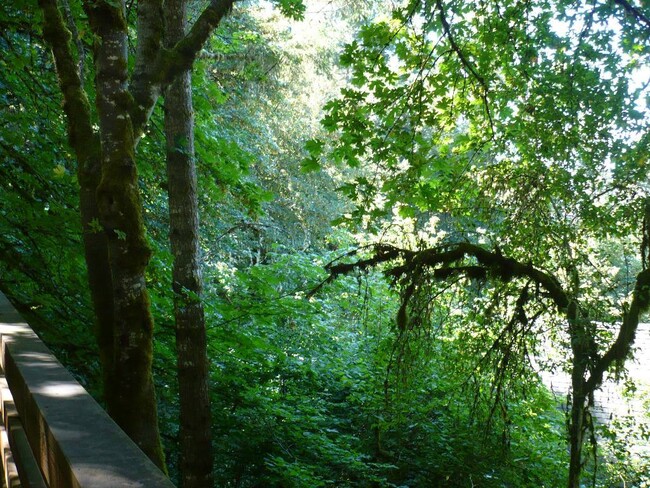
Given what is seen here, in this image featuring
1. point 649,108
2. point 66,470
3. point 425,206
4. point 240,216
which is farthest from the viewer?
point 240,216

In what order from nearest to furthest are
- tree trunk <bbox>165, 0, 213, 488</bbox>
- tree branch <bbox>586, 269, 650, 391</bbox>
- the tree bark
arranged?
the tree bark, tree branch <bbox>586, 269, 650, 391</bbox>, tree trunk <bbox>165, 0, 213, 488</bbox>

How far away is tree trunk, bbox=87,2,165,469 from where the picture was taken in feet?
11.7

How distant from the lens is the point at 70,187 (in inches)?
222

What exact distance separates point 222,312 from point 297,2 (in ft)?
11.0

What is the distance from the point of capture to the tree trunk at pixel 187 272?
5.64 meters

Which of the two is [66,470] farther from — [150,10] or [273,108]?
[273,108]

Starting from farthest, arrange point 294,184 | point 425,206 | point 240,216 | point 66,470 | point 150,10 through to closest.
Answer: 1. point 294,184
2. point 240,216
3. point 425,206
4. point 150,10
5. point 66,470

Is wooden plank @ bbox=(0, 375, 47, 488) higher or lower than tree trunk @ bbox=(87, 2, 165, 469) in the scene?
lower

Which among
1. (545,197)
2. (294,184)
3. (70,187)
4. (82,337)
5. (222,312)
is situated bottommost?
(82,337)

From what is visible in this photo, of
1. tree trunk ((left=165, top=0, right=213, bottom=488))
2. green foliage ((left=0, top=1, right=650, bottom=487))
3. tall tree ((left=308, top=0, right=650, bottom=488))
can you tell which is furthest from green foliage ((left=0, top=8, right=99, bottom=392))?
tall tree ((left=308, top=0, right=650, bottom=488))

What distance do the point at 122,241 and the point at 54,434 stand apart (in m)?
2.42

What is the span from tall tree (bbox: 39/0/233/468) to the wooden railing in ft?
3.97

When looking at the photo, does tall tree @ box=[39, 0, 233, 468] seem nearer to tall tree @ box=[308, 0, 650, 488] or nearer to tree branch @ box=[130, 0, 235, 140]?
tree branch @ box=[130, 0, 235, 140]

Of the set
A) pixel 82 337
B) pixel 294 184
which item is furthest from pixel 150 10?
pixel 294 184
